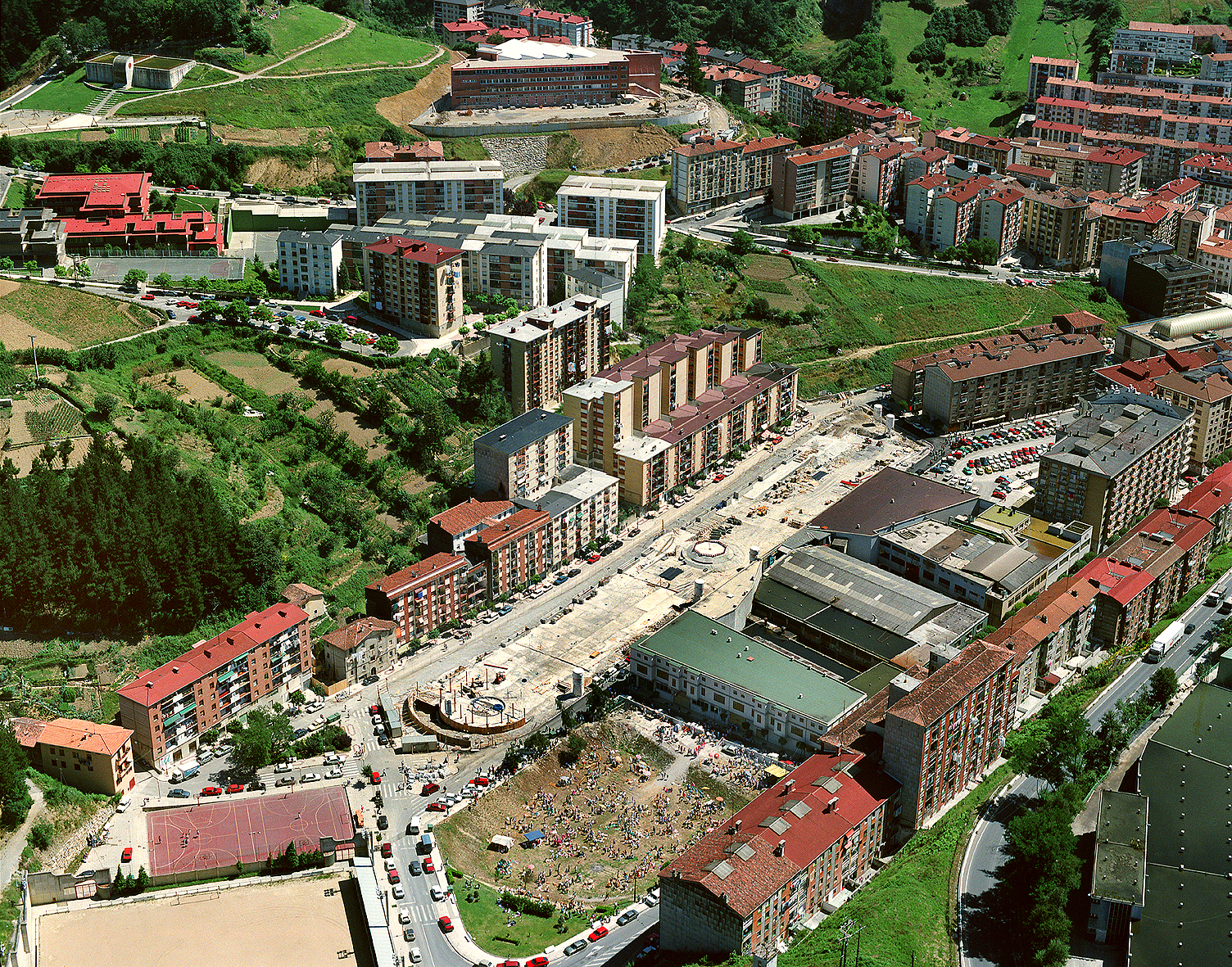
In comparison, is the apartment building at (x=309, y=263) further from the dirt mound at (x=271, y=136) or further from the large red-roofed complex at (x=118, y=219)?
the dirt mound at (x=271, y=136)

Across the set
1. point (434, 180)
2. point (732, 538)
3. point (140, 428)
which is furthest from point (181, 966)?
point (434, 180)

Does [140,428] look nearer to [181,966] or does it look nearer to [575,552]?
[575,552]

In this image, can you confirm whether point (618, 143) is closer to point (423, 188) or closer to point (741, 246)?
point (741, 246)

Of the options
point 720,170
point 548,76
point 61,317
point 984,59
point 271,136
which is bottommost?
point 61,317

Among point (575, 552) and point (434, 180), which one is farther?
point (434, 180)

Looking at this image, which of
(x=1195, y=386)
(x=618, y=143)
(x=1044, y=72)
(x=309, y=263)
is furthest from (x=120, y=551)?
(x=1044, y=72)

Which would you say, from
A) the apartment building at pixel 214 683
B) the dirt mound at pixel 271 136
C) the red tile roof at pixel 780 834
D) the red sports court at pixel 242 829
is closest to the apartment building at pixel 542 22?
the dirt mound at pixel 271 136
